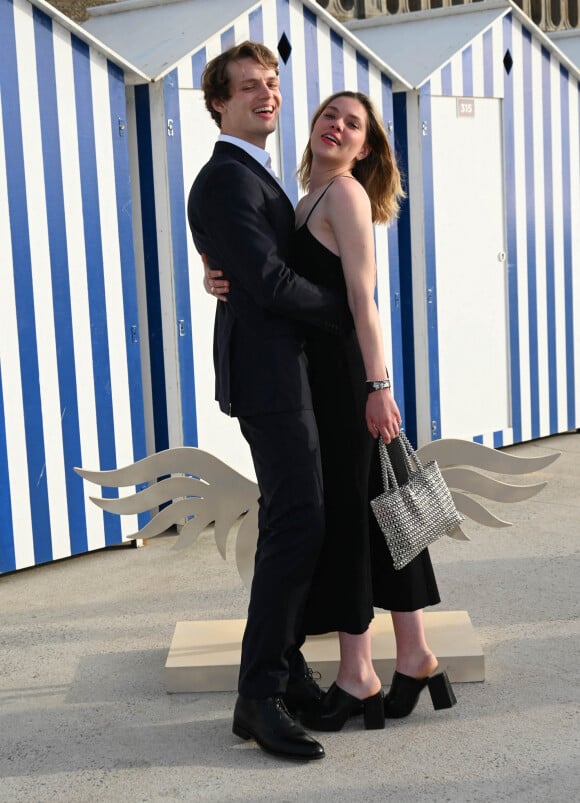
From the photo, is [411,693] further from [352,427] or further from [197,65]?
[197,65]

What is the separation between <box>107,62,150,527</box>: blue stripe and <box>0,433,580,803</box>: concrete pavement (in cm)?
55

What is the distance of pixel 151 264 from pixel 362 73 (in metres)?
1.38

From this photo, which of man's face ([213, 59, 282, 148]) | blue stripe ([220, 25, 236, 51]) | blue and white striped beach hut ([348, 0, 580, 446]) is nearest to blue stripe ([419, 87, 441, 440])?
blue and white striped beach hut ([348, 0, 580, 446])

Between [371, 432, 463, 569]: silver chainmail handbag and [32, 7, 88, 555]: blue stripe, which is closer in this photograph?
[371, 432, 463, 569]: silver chainmail handbag

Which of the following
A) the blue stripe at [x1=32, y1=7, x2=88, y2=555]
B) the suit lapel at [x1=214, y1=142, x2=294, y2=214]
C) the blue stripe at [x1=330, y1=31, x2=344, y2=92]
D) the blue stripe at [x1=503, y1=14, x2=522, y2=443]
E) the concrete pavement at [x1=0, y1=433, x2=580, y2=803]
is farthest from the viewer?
the blue stripe at [x1=503, y1=14, x2=522, y2=443]

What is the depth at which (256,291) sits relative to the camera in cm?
244

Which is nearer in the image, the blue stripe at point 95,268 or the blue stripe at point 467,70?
the blue stripe at point 95,268

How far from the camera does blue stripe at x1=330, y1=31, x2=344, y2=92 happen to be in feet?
16.3

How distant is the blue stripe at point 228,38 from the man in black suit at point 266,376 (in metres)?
2.06

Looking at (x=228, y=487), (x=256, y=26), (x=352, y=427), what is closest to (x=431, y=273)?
(x=256, y=26)

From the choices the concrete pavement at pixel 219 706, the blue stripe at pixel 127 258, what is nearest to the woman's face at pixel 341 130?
the concrete pavement at pixel 219 706

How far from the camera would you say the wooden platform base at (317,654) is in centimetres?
291

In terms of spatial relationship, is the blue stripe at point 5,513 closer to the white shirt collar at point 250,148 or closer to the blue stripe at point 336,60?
the white shirt collar at point 250,148

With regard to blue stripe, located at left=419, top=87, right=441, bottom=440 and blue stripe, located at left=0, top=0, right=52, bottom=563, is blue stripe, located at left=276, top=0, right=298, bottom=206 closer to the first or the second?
blue stripe, located at left=419, top=87, right=441, bottom=440
